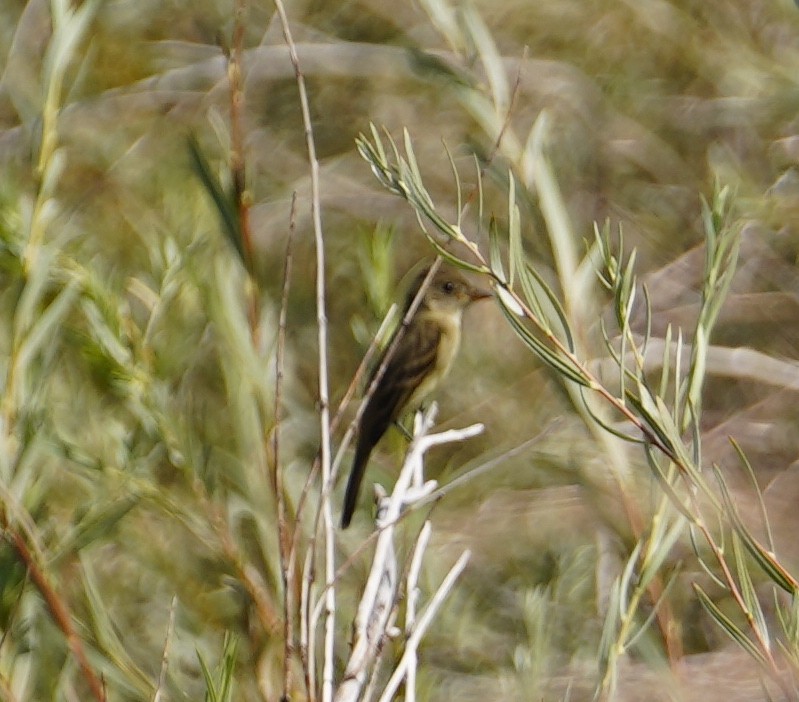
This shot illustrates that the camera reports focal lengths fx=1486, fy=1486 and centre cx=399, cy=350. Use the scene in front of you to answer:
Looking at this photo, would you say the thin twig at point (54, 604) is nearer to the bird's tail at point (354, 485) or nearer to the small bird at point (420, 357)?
the bird's tail at point (354, 485)

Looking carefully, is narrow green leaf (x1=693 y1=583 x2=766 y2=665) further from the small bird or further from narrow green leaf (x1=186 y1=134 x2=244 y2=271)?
the small bird

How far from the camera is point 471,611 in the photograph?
3596 mm

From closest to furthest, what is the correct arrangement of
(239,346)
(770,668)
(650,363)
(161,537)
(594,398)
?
(770,668) → (594,398) → (239,346) → (161,537) → (650,363)

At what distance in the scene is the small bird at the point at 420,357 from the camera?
14.5 ft

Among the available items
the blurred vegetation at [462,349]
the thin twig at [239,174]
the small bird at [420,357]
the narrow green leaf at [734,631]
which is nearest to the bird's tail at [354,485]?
the small bird at [420,357]

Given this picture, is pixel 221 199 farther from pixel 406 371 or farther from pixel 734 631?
pixel 406 371

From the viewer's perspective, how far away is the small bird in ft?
14.5

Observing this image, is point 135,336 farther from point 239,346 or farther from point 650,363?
point 650,363

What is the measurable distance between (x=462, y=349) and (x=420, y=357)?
0.28 meters

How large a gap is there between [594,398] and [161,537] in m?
1.70

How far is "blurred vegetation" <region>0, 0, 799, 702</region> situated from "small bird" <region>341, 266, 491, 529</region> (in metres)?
0.15

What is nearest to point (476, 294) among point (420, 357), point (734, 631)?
point (420, 357)

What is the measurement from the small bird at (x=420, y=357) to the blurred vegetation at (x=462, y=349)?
0.49ft

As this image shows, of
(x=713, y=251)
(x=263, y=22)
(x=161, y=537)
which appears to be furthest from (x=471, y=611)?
(x=263, y=22)
